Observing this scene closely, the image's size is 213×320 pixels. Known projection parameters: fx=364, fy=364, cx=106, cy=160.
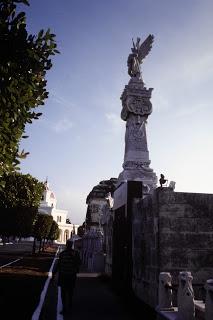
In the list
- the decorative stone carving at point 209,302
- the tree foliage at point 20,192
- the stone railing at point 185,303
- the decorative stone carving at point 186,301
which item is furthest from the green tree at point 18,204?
the decorative stone carving at point 209,302

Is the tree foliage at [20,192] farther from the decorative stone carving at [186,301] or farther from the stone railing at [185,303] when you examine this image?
the decorative stone carving at [186,301]

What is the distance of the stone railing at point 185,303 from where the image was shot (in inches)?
259

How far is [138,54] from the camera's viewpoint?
35094mm

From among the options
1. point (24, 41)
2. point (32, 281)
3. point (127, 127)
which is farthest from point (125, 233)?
point (127, 127)

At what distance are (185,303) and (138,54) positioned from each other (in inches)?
1198

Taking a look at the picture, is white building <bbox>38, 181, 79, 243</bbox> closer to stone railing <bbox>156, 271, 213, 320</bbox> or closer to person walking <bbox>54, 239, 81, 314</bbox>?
person walking <bbox>54, 239, 81, 314</bbox>

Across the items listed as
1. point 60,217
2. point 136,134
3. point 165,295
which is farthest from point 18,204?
point 60,217

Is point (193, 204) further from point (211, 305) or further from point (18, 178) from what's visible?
point (18, 178)

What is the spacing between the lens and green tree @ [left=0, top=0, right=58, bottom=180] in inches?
283

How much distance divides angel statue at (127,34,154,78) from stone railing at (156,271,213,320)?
27.2 meters

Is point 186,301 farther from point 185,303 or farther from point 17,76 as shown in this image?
point 17,76

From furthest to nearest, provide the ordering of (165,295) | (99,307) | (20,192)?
1. (20,192)
2. (99,307)
3. (165,295)

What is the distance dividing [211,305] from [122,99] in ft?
91.1

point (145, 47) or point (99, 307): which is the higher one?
point (145, 47)
